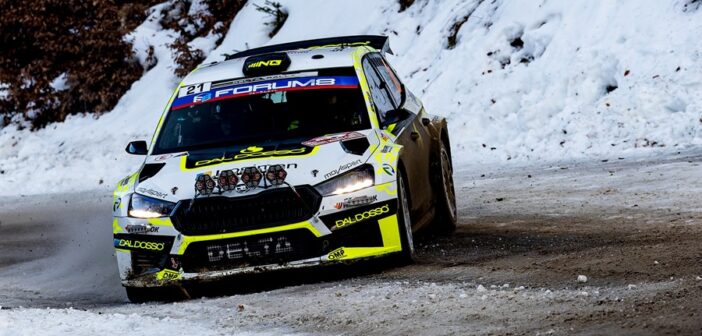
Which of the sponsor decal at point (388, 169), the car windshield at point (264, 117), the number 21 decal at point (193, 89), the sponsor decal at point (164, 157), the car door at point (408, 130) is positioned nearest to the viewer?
the sponsor decal at point (388, 169)

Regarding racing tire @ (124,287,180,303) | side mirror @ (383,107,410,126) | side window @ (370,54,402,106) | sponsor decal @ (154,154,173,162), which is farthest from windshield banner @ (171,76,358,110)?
racing tire @ (124,287,180,303)

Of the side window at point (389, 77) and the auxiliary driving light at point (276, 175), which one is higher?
the auxiliary driving light at point (276, 175)

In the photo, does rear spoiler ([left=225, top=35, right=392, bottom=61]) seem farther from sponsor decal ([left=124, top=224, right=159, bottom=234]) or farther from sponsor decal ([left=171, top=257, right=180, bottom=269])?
sponsor decal ([left=171, top=257, right=180, bottom=269])

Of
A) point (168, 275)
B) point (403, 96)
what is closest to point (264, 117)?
point (168, 275)

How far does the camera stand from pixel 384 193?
8469 mm

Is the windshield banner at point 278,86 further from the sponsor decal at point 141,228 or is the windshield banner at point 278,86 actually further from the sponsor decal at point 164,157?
the sponsor decal at point 141,228

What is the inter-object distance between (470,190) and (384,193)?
6.29 metres

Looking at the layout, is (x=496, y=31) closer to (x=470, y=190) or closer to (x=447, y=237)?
(x=470, y=190)

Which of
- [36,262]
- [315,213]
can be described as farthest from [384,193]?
[36,262]

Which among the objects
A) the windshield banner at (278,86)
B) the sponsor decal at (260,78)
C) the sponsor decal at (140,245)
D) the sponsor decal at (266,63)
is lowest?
the sponsor decal at (140,245)

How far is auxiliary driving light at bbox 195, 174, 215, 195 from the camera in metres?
8.39

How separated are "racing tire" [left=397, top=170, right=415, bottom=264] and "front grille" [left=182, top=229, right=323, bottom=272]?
604mm

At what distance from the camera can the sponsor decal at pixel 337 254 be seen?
8352mm

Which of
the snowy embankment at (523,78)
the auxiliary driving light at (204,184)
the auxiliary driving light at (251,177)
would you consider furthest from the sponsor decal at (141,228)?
the snowy embankment at (523,78)
